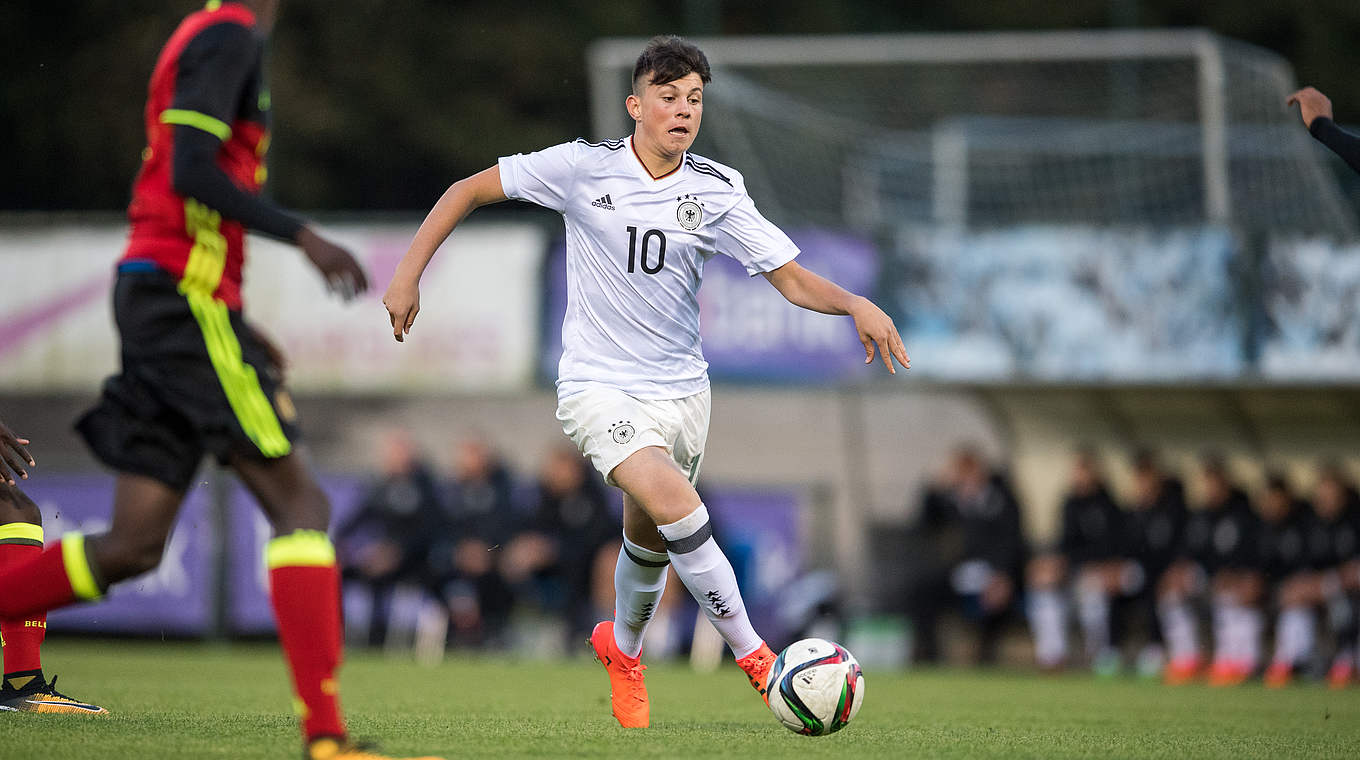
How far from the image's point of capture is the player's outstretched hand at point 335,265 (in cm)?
420

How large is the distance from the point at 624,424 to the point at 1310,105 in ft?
11.0

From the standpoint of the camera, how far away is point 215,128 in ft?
14.4

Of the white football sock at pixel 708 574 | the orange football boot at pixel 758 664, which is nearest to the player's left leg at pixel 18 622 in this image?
the white football sock at pixel 708 574

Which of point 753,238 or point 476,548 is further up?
point 753,238

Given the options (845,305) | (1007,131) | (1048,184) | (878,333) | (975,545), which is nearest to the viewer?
(878,333)

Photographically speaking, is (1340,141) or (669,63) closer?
(669,63)

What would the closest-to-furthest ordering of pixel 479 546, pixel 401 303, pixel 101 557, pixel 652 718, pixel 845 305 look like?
1. pixel 101 557
2. pixel 401 303
3. pixel 845 305
4. pixel 652 718
5. pixel 479 546

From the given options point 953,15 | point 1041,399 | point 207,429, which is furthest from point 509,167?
point 953,15

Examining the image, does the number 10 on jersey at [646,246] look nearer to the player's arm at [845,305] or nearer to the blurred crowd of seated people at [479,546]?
the player's arm at [845,305]

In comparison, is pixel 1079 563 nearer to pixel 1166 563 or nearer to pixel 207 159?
pixel 1166 563

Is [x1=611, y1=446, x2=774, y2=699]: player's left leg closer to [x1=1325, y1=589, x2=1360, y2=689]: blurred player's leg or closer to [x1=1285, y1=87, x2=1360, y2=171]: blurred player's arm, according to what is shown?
[x1=1285, y1=87, x2=1360, y2=171]: blurred player's arm

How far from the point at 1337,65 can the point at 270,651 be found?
20129 millimetres

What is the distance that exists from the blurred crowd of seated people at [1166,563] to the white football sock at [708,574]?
9.66 metres

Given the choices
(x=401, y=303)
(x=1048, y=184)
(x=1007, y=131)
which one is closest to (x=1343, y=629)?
(x=1048, y=184)
